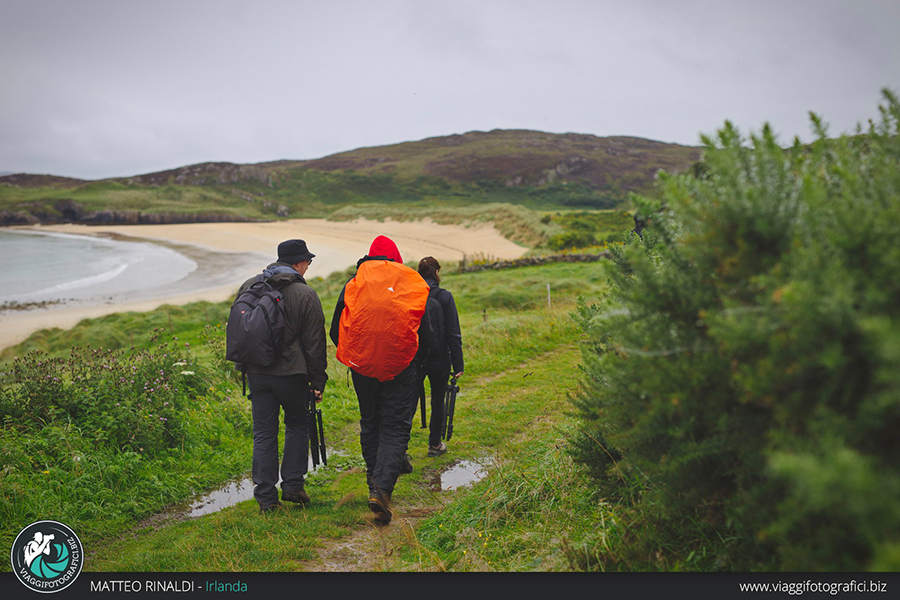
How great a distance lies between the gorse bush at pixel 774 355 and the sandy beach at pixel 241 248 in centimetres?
1953

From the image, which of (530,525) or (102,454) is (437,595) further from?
(102,454)

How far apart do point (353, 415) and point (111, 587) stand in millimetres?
4247

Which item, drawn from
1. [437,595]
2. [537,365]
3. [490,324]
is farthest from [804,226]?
[490,324]

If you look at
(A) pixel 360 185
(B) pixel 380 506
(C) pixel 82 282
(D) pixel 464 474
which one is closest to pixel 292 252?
(B) pixel 380 506

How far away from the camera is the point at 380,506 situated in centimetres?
446

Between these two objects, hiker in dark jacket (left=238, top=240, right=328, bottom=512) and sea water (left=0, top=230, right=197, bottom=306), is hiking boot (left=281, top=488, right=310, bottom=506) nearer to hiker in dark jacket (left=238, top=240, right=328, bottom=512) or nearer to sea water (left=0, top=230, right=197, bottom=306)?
hiker in dark jacket (left=238, top=240, right=328, bottom=512)

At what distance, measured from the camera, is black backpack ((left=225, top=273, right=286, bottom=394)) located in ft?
14.5

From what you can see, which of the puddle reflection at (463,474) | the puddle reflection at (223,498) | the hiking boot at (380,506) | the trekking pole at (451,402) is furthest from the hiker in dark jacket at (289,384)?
the trekking pole at (451,402)

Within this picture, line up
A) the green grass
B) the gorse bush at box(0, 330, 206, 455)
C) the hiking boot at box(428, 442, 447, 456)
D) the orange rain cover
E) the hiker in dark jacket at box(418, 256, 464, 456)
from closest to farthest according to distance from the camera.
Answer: the green grass
the orange rain cover
the gorse bush at box(0, 330, 206, 455)
the hiker in dark jacket at box(418, 256, 464, 456)
the hiking boot at box(428, 442, 447, 456)

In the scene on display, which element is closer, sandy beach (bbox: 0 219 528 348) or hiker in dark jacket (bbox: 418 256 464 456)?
hiker in dark jacket (bbox: 418 256 464 456)

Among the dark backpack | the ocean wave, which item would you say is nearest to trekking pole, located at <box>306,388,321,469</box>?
the dark backpack

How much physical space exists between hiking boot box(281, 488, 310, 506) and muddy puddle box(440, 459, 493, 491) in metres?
1.28

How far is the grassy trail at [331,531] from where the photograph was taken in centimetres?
385

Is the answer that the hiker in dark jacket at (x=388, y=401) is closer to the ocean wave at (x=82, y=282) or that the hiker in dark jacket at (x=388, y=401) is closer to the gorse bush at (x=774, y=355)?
the gorse bush at (x=774, y=355)
